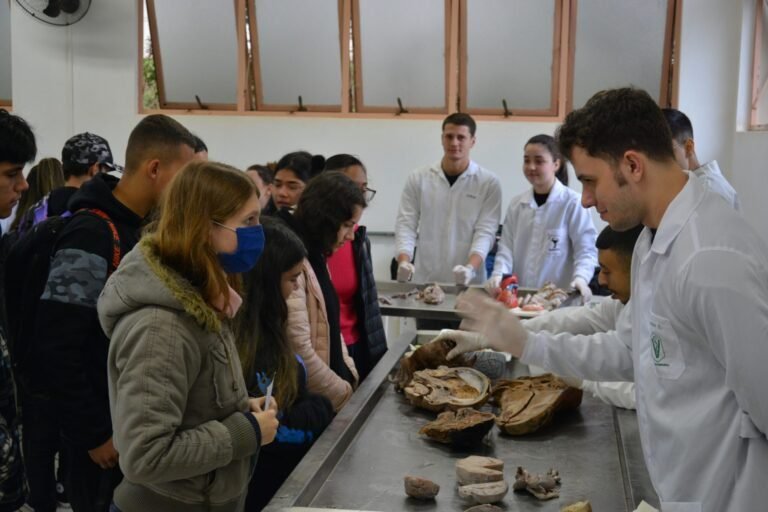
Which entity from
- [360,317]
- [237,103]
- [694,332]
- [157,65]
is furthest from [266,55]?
[694,332]

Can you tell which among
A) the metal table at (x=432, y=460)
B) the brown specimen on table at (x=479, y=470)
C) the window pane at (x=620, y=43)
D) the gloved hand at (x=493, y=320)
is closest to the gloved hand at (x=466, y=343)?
the metal table at (x=432, y=460)

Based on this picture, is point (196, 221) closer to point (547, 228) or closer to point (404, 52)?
point (547, 228)

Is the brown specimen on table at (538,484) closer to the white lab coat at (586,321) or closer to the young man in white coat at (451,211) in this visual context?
the white lab coat at (586,321)

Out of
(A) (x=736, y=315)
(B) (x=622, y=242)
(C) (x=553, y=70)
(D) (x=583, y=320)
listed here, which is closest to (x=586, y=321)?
(D) (x=583, y=320)

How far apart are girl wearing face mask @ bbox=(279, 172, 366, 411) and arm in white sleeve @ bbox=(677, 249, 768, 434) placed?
146 cm

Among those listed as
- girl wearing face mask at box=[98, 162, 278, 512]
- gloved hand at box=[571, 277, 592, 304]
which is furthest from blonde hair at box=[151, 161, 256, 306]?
gloved hand at box=[571, 277, 592, 304]

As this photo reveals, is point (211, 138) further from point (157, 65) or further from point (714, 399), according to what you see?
point (714, 399)

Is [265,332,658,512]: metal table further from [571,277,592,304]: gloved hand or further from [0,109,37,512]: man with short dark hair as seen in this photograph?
[571,277,592,304]: gloved hand

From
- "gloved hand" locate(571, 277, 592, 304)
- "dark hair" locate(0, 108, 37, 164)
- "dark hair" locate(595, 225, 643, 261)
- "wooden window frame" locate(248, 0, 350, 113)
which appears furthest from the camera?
"wooden window frame" locate(248, 0, 350, 113)

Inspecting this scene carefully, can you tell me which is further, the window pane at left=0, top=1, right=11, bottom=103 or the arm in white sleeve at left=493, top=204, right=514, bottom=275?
the window pane at left=0, top=1, right=11, bottom=103

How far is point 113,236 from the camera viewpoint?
2316 millimetres

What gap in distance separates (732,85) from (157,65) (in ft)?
15.4

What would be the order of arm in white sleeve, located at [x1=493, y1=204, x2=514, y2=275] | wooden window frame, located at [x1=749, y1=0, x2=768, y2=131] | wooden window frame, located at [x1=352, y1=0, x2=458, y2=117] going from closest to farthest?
arm in white sleeve, located at [x1=493, y1=204, x2=514, y2=275]
wooden window frame, located at [x1=749, y1=0, x2=768, y2=131]
wooden window frame, located at [x1=352, y1=0, x2=458, y2=117]

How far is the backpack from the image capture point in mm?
2422
